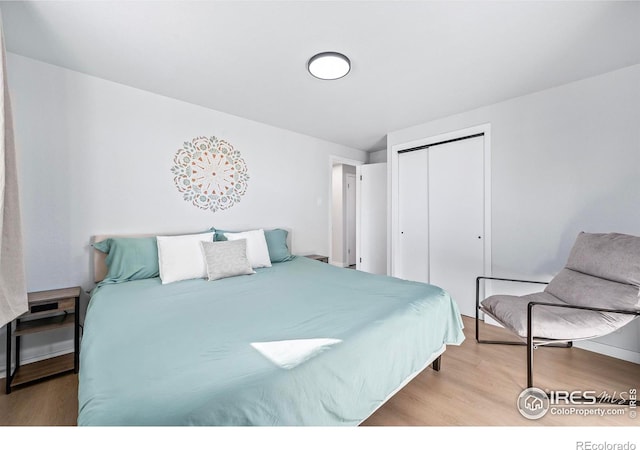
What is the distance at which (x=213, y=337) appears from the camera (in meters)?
1.20

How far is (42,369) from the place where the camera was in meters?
1.94

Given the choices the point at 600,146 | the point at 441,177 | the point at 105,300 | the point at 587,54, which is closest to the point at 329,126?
the point at 441,177

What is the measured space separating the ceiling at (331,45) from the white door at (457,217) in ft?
2.34

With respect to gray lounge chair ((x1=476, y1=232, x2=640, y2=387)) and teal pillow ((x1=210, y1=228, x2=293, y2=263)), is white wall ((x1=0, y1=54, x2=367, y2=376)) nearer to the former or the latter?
teal pillow ((x1=210, y1=228, x2=293, y2=263))

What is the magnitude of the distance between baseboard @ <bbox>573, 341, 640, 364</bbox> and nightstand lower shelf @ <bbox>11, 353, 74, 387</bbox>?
13.9 ft

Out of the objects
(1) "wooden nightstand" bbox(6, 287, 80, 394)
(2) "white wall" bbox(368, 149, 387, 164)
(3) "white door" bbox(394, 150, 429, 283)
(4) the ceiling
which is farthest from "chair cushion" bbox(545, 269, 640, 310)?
(1) "wooden nightstand" bbox(6, 287, 80, 394)

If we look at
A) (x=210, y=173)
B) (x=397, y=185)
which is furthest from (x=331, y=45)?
(x=397, y=185)

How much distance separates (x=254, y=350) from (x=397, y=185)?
331 cm

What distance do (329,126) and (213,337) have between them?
10.1 ft

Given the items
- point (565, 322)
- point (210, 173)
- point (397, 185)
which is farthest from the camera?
point (397, 185)

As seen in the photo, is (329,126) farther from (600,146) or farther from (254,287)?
(600,146)

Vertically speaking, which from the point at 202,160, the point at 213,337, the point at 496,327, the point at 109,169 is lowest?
the point at 496,327

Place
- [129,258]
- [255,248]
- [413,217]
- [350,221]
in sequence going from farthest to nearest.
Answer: [350,221]
[413,217]
[255,248]
[129,258]

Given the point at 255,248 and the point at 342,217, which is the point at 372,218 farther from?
the point at 255,248
